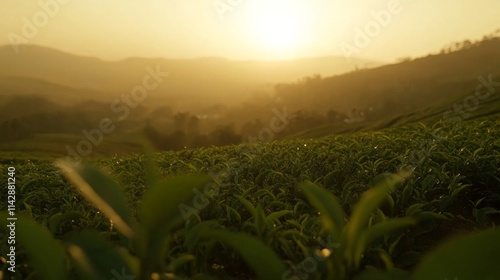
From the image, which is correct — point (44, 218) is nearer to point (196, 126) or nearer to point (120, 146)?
point (120, 146)

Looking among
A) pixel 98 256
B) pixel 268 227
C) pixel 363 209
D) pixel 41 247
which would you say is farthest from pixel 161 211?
pixel 268 227

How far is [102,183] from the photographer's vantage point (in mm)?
1481

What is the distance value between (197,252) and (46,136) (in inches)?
4531

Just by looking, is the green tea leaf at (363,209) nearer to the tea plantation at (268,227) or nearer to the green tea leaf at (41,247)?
the tea plantation at (268,227)

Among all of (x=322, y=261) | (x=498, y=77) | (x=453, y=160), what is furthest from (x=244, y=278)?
(x=498, y=77)

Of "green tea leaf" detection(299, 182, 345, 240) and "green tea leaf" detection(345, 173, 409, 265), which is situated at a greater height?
"green tea leaf" detection(299, 182, 345, 240)

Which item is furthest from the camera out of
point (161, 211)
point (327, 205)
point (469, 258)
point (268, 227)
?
point (268, 227)

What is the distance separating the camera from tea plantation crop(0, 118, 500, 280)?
4.56 ft

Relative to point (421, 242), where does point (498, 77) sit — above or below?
above

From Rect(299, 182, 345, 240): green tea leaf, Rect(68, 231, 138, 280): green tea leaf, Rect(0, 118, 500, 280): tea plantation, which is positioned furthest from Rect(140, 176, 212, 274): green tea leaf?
Rect(299, 182, 345, 240): green tea leaf

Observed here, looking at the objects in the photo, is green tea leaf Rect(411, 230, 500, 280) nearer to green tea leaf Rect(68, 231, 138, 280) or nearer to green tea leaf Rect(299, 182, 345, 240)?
green tea leaf Rect(299, 182, 345, 240)

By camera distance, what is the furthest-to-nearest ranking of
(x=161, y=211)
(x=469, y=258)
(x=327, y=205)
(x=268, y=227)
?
(x=268, y=227) → (x=327, y=205) → (x=161, y=211) → (x=469, y=258)

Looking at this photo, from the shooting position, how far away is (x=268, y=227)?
2.96m

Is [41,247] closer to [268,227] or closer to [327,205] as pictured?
[327,205]
